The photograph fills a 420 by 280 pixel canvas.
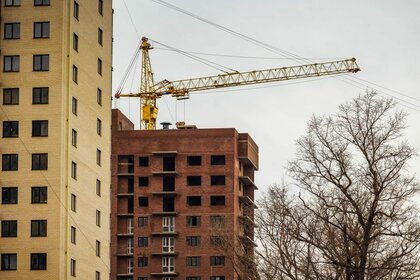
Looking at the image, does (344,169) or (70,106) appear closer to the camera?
(344,169)

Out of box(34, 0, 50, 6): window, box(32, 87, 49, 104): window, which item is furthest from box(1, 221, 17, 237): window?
box(34, 0, 50, 6): window

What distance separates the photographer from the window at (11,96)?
112750 millimetres

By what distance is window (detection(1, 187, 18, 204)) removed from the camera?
110375 mm

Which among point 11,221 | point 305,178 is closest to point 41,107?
point 11,221

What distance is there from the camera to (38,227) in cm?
10969

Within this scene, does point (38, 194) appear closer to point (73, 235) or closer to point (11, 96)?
point (73, 235)

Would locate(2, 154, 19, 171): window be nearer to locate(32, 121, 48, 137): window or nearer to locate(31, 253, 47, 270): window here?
locate(32, 121, 48, 137): window

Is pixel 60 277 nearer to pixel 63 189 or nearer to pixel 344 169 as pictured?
pixel 63 189

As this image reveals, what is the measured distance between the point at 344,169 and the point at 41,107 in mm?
47660

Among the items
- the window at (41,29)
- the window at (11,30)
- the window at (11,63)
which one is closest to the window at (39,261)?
the window at (11,63)

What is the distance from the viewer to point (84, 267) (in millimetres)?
113625

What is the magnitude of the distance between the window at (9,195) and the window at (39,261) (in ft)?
16.8

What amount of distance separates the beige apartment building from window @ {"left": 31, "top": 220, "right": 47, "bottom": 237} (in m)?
0.08

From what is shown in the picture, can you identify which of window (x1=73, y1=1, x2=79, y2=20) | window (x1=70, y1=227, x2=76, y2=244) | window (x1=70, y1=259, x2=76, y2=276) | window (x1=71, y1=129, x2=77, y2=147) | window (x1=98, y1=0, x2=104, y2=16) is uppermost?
window (x1=98, y1=0, x2=104, y2=16)
